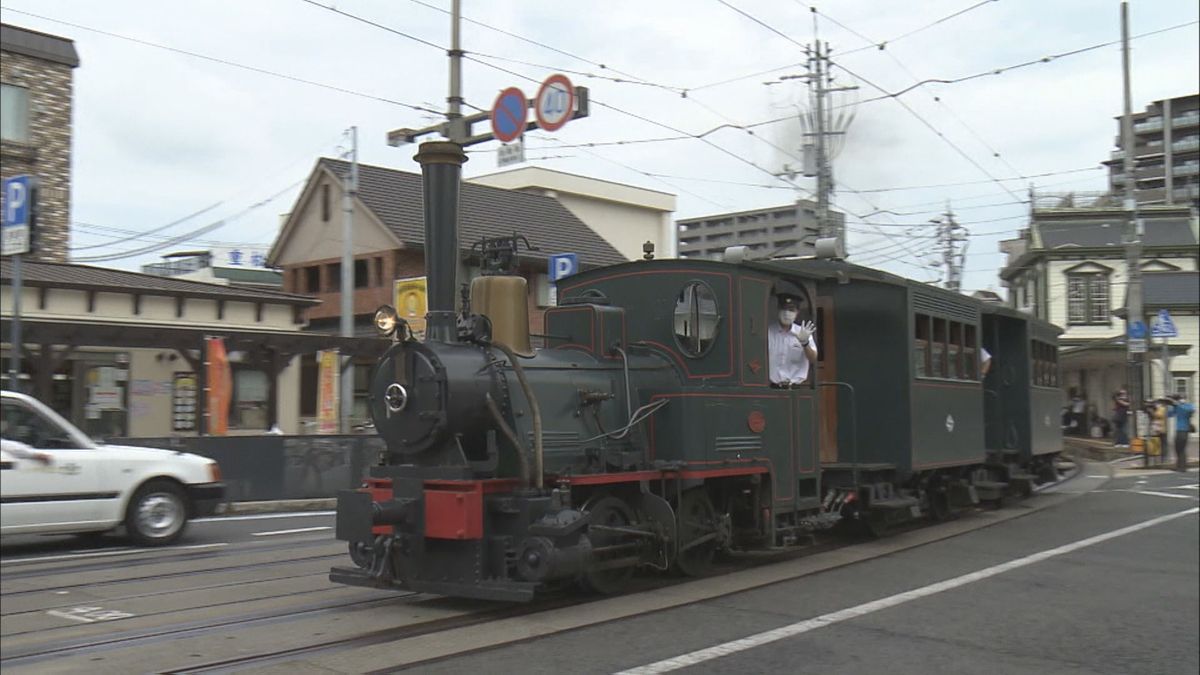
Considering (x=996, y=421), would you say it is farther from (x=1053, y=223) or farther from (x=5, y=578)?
(x=1053, y=223)

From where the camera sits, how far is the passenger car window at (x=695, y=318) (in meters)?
8.59

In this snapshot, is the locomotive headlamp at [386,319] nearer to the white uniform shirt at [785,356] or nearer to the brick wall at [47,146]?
the white uniform shirt at [785,356]

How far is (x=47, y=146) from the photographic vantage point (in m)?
23.2

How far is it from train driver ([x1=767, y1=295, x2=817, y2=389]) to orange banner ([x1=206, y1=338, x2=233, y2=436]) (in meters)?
10.2

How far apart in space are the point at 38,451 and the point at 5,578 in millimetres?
1561

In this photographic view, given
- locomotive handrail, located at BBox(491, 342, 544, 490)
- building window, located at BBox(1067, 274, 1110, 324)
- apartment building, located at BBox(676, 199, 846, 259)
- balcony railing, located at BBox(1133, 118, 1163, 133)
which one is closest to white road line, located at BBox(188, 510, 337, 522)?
locomotive handrail, located at BBox(491, 342, 544, 490)

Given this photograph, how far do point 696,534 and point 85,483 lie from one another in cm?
574

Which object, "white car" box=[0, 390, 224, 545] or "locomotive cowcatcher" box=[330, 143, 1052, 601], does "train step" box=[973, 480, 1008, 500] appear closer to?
"locomotive cowcatcher" box=[330, 143, 1052, 601]

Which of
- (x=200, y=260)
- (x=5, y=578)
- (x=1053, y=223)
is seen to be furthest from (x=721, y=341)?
(x=1053, y=223)

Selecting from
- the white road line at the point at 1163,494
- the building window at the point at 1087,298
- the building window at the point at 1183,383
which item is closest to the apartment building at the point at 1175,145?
the building window at the point at 1087,298

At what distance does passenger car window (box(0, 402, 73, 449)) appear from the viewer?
9289 millimetres

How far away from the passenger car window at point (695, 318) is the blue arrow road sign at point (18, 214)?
20.8 feet

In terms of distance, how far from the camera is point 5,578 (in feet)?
27.0

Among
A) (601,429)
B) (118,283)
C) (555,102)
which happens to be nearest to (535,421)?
(601,429)
